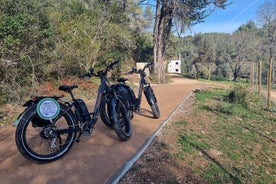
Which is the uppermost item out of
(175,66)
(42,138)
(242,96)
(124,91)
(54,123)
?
(175,66)

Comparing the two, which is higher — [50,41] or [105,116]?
[50,41]

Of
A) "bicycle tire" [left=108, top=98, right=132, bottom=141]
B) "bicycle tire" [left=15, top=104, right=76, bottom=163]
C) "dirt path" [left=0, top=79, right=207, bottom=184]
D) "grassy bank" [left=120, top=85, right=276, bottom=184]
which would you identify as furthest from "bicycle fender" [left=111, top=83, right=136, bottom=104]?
"bicycle tire" [left=15, top=104, right=76, bottom=163]

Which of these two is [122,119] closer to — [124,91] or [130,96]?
[124,91]

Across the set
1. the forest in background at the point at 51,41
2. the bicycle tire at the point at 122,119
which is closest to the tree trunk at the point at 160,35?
the forest in background at the point at 51,41

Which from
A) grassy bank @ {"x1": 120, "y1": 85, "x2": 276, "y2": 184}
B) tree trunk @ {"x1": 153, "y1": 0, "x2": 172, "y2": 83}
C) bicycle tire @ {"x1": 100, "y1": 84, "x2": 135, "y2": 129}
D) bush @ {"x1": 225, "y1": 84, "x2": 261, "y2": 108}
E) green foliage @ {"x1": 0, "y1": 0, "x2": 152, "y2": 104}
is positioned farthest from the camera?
tree trunk @ {"x1": 153, "y1": 0, "x2": 172, "y2": 83}

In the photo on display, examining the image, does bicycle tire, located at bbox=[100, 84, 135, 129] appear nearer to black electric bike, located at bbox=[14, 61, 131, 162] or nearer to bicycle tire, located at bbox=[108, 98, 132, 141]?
bicycle tire, located at bbox=[108, 98, 132, 141]

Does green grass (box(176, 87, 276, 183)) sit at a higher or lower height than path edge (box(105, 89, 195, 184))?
lower

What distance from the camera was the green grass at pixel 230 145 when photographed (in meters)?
3.76

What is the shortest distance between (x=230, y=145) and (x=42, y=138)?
3.46 m

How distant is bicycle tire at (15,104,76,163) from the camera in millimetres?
3081

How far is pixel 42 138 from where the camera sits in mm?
3480

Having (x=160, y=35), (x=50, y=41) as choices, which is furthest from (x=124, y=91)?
(x=160, y=35)

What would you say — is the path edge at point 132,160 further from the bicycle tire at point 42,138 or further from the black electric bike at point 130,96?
the bicycle tire at point 42,138

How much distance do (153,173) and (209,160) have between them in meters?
1.24
